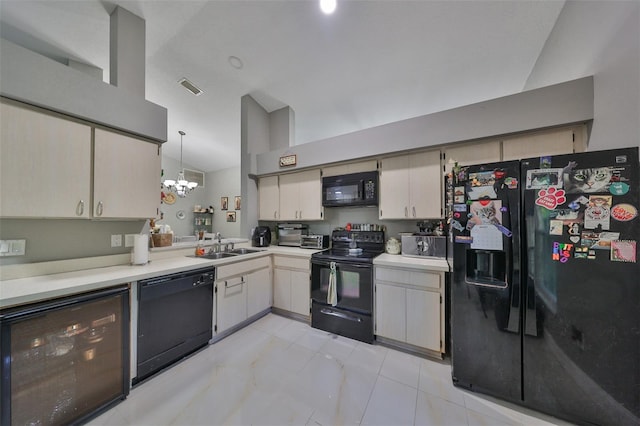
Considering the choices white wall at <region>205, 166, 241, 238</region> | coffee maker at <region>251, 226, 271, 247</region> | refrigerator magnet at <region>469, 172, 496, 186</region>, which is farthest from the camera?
white wall at <region>205, 166, 241, 238</region>

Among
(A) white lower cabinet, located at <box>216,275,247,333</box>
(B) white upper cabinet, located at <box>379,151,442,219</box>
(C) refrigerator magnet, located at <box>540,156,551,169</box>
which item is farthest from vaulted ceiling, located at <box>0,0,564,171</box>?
(A) white lower cabinet, located at <box>216,275,247,333</box>

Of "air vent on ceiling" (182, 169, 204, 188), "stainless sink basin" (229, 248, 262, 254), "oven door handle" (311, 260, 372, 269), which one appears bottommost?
"oven door handle" (311, 260, 372, 269)

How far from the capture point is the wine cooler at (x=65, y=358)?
3.65ft

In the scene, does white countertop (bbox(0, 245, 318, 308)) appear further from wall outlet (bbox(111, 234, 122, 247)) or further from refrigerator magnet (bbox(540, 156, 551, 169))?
refrigerator magnet (bbox(540, 156, 551, 169))

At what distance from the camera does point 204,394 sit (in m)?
1.56

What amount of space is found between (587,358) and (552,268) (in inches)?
22.4

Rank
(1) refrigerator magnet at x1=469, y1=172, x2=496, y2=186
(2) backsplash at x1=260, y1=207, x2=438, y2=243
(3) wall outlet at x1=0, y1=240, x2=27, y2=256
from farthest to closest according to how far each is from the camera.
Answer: (2) backsplash at x1=260, y1=207, x2=438, y2=243 < (1) refrigerator magnet at x1=469, y1=172, x2=496, y2=186 < (3) wall outlet at x1=0, y1=240, x2=27, y2=256

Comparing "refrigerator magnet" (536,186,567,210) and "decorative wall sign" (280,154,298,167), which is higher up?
"decorative wall sign" (280,154,298,167)

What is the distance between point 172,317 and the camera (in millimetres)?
1845

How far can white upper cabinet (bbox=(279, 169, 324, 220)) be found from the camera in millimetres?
3096

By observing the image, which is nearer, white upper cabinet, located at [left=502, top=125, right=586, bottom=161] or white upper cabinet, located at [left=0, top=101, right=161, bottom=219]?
white upper cabinet, located at [left=0, top=101, right=161, bottom=219]

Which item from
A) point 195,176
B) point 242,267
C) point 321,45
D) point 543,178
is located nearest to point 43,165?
point 242,267

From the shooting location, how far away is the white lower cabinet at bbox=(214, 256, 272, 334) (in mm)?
2257

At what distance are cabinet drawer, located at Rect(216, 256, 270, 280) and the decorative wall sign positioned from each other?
4.66 feet
